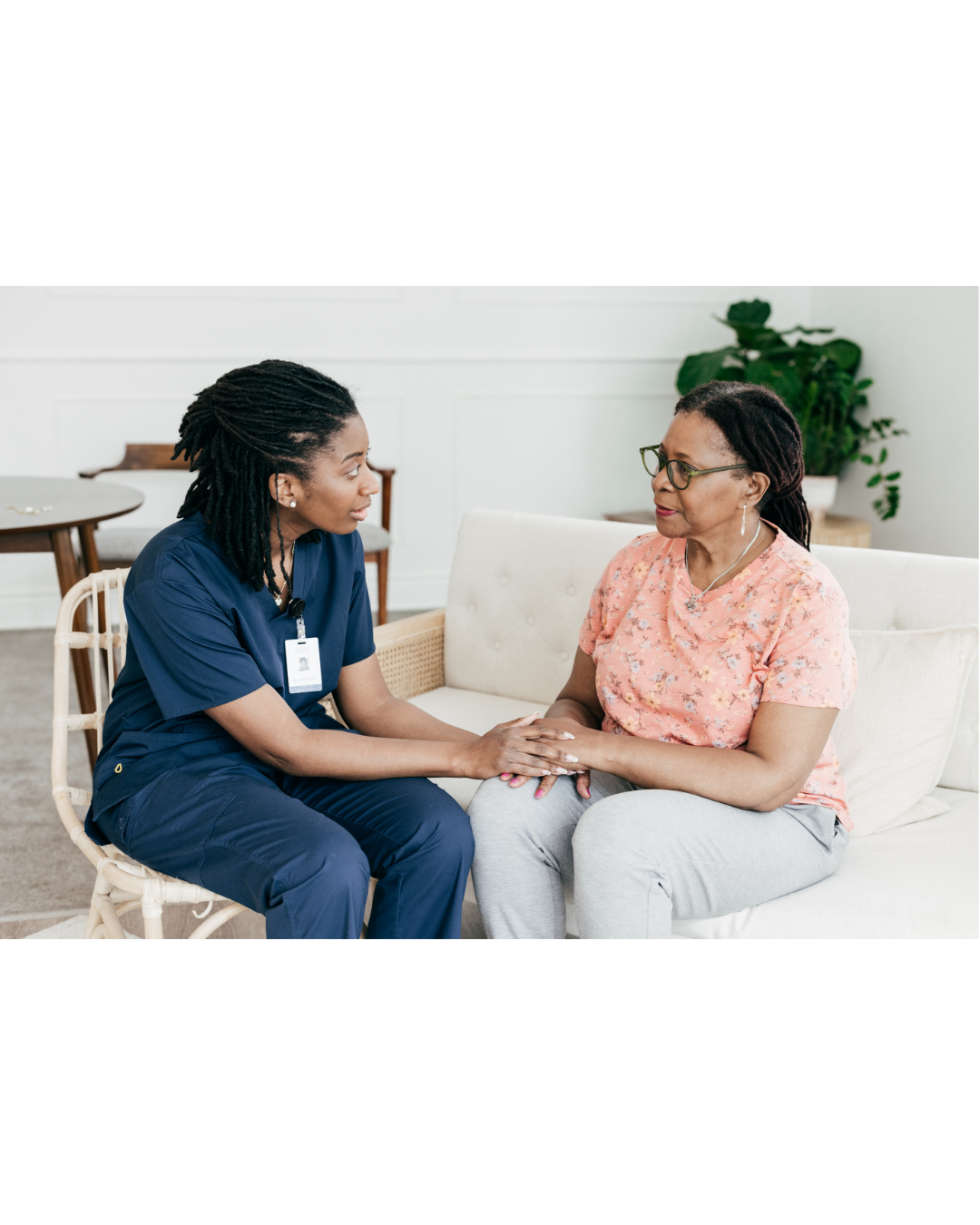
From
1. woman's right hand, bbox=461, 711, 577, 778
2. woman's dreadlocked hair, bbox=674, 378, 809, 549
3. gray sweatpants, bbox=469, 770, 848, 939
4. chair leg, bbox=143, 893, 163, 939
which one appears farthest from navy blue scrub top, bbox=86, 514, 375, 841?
woman's dreadlocked hair, bbox=674, 378, 809, 549

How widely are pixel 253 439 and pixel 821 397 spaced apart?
10.7 ft

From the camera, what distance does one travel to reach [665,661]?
171 centimetres

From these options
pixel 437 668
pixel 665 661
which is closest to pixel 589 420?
pixel 437 668

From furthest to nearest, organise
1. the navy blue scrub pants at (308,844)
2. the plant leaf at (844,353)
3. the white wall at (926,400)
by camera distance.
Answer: the plant leaf at (844,353) → the white wall at (926,400) → the navy blue scrub pants at (308,844)

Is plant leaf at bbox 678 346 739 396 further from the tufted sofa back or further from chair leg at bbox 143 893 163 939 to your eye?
chair leg at bbox 143 893 163 939

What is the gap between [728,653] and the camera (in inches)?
64.6

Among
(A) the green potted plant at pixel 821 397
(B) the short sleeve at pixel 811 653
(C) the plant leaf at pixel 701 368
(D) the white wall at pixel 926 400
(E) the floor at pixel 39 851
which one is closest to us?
(B) the short sleeve at pixel 811 653

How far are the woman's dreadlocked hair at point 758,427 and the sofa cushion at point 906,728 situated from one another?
1.32 ft

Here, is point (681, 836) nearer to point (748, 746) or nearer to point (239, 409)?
point (748, 746)

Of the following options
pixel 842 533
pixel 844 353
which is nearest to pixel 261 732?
pixel 842 533

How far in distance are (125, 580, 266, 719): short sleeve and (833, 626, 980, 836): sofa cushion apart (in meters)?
1.02

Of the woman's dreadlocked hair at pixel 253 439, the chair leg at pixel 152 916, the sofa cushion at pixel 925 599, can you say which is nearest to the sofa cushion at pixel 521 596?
the sofa cushion at pixel 925 599

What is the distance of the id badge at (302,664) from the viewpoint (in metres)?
1.72

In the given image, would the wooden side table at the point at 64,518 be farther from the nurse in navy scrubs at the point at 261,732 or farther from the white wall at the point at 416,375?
the white wall at the point at 416,375
